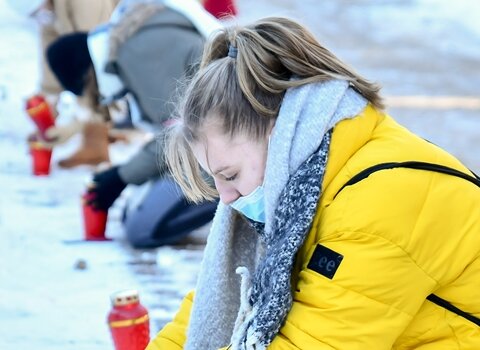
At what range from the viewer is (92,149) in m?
5.85

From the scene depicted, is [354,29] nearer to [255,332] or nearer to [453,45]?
[453,45]

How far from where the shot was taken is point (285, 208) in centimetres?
200

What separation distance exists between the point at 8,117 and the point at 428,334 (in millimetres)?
5372

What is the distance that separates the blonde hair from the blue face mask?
13 cm

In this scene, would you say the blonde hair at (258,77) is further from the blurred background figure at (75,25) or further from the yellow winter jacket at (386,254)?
the blurred background figure at (75,25)

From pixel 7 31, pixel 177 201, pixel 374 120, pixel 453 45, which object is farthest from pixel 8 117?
pixel 374 120


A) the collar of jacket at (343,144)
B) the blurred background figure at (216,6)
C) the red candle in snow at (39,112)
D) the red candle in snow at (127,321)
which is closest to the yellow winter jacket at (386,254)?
the collar of jacket at (343,144)

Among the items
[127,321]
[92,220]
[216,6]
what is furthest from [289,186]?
[216,6]

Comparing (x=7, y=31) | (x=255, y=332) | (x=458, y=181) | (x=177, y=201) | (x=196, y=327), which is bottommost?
(x=7, y=31)

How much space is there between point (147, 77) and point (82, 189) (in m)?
1.27

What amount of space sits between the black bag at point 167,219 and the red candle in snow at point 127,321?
152 centimetres

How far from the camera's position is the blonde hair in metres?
2.01

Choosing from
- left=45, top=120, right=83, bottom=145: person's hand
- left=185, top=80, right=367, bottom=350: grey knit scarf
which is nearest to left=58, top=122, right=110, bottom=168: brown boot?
left=45, top=120, right=83, bottom=145: person's hand

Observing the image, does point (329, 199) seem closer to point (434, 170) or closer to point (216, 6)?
point (434, 170)
